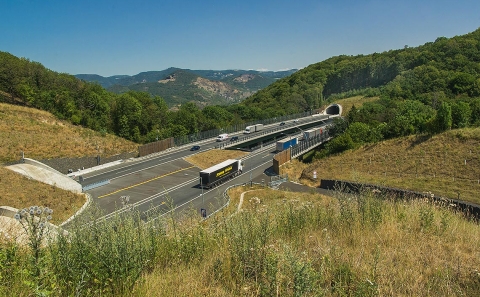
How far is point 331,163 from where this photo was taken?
49.1m

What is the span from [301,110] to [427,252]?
13250 cm

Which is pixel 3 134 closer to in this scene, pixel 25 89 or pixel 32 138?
pixel 32 138

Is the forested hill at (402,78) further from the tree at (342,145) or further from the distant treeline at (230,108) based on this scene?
the tree at (342,145)

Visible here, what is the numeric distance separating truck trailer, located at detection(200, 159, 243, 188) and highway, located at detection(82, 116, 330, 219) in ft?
2.84

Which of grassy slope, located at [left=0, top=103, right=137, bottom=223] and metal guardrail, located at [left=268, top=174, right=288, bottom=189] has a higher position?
grassy slope, located at [left=0, top=103, right=137, bottom=223]

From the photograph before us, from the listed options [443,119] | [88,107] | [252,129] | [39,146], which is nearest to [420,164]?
[443,119]

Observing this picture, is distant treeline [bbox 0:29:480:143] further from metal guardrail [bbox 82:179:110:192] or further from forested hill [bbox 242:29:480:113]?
metal guardrail [bbox 82:179:110:192]

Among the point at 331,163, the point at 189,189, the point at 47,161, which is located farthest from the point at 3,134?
the point at 331,163

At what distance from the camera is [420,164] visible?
40156 mm

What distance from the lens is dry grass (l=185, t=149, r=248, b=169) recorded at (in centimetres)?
5228

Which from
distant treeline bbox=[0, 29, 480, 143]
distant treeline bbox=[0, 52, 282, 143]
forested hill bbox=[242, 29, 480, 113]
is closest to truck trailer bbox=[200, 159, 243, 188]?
distant treeline bbox=[0, 29, 480, 143]

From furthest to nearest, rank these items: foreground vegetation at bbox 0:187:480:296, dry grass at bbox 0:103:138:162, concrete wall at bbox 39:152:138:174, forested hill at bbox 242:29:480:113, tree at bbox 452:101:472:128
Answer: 1. forested hill at bbox 242:29:480:113
2. tree at bbox 452:101:472:128
3. dry grass at bbox 0:103:138:162
4. concrete wall at bbox 39:152:138:174
5. foreground vegetation at bbox 0:187:480:296

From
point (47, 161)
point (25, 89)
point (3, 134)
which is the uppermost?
point (25, 89)

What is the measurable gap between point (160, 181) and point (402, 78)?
109914 mm
